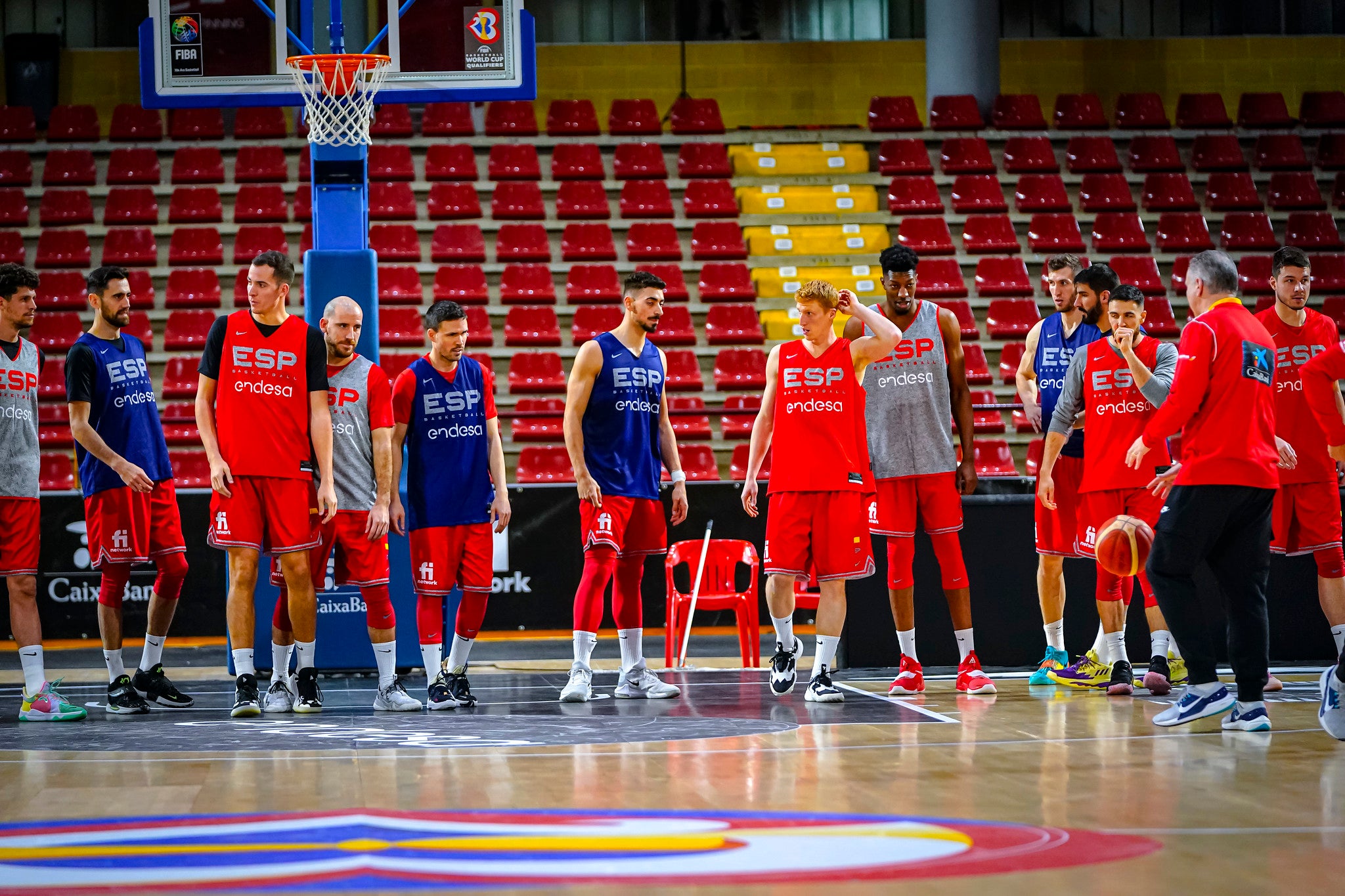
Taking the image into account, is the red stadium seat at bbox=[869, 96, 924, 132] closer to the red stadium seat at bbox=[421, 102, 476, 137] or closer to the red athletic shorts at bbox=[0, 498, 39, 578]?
the red stadium seat at bbox=[421, 102, 476, 137]

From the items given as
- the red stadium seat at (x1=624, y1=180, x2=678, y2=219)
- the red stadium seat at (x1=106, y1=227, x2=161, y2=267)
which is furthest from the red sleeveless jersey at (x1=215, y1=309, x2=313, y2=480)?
the red stadium seat at (x1=624, y1=180, x2=678, y2=219)

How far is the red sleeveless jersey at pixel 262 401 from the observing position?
6.49m

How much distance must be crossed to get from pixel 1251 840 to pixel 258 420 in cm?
473

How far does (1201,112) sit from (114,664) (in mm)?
15434

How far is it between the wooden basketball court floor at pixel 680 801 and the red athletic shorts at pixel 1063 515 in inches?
42.1

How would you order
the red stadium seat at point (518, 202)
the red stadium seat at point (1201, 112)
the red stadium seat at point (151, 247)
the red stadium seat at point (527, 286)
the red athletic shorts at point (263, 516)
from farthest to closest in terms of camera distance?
1. the red stadium seat at point (1201, 112)
2. the red stadium seat at point (518, 202)
3. the red stadium seat at point (151, 247)
4. the red stadium seat at point (527, 286)
5. the red athletic shorts at point (263, 516)

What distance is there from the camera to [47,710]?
254 inches

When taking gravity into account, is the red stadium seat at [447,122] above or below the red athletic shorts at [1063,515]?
above

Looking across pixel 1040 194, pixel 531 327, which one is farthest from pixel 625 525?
pixel 1040 194

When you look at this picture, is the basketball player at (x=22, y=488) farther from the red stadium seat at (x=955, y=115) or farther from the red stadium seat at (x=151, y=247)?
the red stadium seat at (x=955, y=115)

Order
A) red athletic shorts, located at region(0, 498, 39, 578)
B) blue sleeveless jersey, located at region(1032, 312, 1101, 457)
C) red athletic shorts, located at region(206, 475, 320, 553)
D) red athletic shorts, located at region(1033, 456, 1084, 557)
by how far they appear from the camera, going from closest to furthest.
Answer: red athletic shorts, located at region(206, 475, 320, 553)
red athletic shorts, located at region(0, 498, 39, 578)
red athletic shorts, located at region(1033, 456, 1084, 557)
blue sleeveless jersey, located at region(1032, 312, 1101, 457)

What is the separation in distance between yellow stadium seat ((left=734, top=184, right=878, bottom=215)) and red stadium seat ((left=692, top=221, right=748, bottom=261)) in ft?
2.05

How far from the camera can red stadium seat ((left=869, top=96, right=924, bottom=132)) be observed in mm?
17203

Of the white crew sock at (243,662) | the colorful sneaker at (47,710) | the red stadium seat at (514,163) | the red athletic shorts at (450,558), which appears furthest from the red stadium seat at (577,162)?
the colorful sneaker at (47,710)
